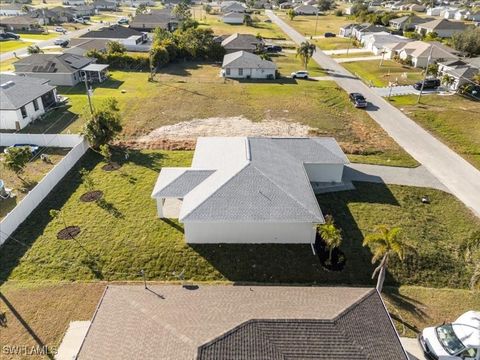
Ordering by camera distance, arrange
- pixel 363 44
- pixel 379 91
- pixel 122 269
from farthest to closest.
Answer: pixel 363 44 < pixel 379 91 < pixel 122 269

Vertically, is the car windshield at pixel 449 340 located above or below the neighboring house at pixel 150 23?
below

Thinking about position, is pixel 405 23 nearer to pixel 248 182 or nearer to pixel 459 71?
pixel 459 71

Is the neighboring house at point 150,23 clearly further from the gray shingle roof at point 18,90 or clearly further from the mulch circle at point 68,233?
the mulch circle at point 68,233

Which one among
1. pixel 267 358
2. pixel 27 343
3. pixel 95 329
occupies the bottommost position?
pixel 27 343

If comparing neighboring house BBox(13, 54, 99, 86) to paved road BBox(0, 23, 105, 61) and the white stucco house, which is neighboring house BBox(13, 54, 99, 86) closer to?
paved road BBox(0, 23, 105, 61)

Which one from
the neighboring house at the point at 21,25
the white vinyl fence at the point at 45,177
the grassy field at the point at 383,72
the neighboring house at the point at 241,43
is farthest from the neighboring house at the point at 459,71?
the neighboring house at the point at 21,25

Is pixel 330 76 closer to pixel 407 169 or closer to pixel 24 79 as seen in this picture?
pixel 407 169

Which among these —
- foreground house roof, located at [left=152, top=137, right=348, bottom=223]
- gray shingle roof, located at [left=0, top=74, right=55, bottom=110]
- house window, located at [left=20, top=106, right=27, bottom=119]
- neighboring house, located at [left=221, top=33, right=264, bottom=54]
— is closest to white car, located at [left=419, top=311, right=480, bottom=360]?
foreground house roof, located at [left=152, top=137, right=348, bottom=223]

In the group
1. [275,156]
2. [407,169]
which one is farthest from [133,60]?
[407,169]
